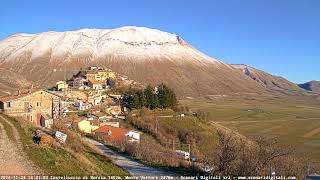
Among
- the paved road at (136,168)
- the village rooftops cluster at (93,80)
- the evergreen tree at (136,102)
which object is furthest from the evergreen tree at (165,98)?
the paved road at (136,168)

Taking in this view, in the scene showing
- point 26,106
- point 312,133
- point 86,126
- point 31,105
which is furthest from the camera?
point 312,133

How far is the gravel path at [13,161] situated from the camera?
15744 millimetres

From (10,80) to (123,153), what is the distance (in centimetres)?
11681

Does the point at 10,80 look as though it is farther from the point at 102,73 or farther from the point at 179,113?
the point at 179,113

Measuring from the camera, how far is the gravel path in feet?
51.7

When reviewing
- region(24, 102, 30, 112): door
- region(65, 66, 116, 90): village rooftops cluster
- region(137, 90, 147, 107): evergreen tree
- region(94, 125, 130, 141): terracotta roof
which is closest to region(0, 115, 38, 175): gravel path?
region(94, 125, 130, 141): terracotta roof

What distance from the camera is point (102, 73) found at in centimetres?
11075

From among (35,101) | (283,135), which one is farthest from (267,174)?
(283,135)

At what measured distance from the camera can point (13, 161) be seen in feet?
57.2

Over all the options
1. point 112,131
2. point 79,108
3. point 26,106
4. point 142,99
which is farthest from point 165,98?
point 26,106

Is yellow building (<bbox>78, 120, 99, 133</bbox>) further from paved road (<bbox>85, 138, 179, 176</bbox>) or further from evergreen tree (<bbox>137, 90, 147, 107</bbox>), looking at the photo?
paved road (<bbox>85, 138, 179, 176</bbox>)

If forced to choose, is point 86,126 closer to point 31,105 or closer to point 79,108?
point 31,105

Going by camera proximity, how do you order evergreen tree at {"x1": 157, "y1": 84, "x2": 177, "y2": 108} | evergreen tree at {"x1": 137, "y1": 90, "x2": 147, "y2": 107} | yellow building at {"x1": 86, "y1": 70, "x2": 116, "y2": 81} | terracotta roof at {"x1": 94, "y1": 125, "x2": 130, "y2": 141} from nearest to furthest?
terracotta roof at {"x1": 94, "y1": 125, "x2": 130, "y2": 141} < evergreen tree at {"x1": 137, "y1": 90, "x2": 147, "y2": 107} < evergreen tree at {"x1": 157, "y1": 84, "x2": 177, "y2": 108} < yellow building at {"x1": 86, "y1": 70, "x2": 116, "y2": 81}

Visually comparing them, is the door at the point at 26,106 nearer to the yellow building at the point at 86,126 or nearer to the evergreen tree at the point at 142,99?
the yellow building at the point at 86,126
